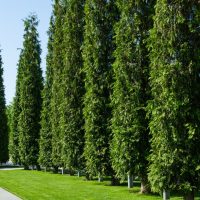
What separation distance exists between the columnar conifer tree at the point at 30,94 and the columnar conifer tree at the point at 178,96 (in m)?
29.6

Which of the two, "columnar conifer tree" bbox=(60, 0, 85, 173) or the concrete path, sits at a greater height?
"columnar conifer tree" bbox=(60, 0, 85, 173)

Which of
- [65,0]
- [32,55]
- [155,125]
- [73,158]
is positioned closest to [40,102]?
[32,55]

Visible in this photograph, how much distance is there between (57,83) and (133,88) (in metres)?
16.5

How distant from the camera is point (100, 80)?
78.3 feet

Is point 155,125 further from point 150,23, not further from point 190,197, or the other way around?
point 150,23

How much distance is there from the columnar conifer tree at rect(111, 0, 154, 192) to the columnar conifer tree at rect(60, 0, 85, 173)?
9.40 meters

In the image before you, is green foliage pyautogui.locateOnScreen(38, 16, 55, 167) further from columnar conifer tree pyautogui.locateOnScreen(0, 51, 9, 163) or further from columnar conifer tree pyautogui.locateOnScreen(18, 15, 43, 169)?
columnar conifer tree pyautogui.locateOnScreen(0, 51, 9, 163)

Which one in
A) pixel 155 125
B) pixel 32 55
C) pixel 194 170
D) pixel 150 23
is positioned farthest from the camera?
pixel 32 55

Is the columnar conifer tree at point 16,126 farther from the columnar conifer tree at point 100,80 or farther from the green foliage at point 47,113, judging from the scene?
the columnar conifer tree at point 100,80

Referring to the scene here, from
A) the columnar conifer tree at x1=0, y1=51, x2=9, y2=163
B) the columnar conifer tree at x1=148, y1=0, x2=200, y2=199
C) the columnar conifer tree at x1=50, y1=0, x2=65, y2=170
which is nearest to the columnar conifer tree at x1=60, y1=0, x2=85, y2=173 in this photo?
the columnar conifer tree at x1=50, y1=0, x2=65, y2=170

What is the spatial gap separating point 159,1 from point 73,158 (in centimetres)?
1586

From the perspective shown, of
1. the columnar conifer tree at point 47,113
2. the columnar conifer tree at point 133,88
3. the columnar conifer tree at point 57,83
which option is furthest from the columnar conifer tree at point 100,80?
the columnar conifer tree at point 47,113

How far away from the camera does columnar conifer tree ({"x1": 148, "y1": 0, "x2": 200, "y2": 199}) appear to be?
14375mm

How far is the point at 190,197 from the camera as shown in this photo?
1491 cm
